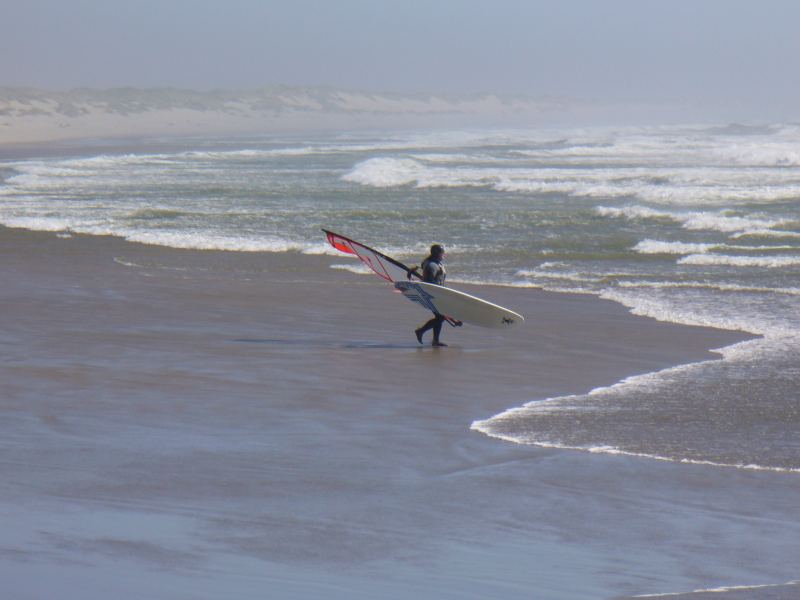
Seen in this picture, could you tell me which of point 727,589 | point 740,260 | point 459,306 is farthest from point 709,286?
point 727,589

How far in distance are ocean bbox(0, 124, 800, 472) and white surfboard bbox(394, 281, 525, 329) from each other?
861mm

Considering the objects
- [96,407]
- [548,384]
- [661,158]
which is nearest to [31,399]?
[96,407]

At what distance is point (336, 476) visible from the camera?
21.6ft

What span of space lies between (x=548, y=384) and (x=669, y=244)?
9.83 metres

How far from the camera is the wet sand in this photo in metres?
5.03

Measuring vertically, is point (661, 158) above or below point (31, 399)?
above

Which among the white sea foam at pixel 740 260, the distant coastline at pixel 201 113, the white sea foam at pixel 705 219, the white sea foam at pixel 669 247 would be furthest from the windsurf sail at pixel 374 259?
the distant coastline at pixel 201 113

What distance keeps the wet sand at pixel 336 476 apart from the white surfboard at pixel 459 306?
20 cm

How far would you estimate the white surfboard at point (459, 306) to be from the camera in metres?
11.3

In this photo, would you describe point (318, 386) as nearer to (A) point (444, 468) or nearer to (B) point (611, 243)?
(A) point (444, 468)

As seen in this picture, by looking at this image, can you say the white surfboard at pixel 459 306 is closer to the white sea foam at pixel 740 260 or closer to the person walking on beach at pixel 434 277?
the person walking on beach at pixel 434 277

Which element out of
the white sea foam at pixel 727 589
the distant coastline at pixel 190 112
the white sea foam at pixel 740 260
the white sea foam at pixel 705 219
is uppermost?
the distant coastline at pixel 190 112

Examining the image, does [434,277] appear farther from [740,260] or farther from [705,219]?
[705,219]

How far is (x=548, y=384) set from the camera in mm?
9461
